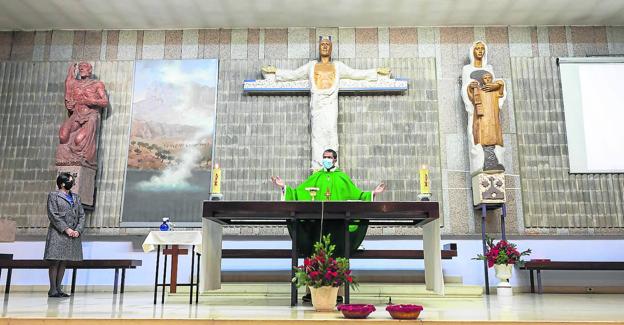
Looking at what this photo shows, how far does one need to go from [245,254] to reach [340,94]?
129 inches

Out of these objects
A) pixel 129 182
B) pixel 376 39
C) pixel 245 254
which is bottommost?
pixel 245 254

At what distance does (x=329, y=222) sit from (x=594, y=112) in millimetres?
5973

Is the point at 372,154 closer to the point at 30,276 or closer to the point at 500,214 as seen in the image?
the point at 500,214

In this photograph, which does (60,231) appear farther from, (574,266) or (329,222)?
(574,266)

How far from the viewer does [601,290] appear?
8.45m

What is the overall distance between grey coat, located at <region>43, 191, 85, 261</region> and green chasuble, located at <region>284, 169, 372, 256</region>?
267cm

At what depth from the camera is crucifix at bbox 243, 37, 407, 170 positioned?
29.8 feet

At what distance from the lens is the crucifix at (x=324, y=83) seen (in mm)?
9070

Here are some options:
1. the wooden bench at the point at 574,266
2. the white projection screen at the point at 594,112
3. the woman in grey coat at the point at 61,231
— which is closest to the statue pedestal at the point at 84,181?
the woman in grey coat at the point at 61,231

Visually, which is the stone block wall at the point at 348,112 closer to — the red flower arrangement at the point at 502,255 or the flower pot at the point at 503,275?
the red flower arrangement at the point at 502,255

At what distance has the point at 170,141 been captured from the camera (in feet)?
30.5

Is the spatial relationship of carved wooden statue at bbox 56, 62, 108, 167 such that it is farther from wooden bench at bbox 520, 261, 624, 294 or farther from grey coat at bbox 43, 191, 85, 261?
wooden bench at bbox 520, 261, 624, 294

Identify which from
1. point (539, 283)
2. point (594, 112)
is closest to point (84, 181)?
point (539, 283)

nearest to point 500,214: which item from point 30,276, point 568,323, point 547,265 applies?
point 547,265
